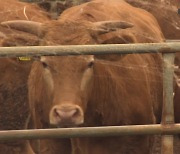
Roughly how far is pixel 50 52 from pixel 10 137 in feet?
2.01

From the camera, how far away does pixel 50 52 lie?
12.1 ft

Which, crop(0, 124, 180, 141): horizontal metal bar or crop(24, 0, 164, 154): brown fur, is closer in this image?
crop(0, 124, 180, 141): horizontal metal bar

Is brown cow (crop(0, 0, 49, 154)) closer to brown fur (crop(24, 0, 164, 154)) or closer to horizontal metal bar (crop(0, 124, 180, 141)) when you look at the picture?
brown fur (crop(24, 0, 164, 154))

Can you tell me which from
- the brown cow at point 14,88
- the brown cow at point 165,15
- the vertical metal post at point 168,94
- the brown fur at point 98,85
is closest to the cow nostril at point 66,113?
the brown fur at point 98,85

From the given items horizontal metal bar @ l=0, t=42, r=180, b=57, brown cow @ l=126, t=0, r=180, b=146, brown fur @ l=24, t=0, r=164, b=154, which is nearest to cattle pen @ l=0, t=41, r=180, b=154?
horizontal metal bar @ l=0, t=42, r=180, b=57

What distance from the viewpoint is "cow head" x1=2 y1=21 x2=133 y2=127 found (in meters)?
4.12

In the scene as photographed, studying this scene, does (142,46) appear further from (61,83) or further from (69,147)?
(69,147)

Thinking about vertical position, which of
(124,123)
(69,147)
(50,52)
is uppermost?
(50,52)

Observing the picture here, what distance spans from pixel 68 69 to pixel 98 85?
753 millimetres

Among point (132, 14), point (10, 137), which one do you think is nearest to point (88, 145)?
point (10, 137)

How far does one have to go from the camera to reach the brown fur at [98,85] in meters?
4.41

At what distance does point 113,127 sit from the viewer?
150 inches

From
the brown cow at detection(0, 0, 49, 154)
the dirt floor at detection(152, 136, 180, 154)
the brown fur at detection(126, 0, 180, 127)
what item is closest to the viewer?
the brown cow at detection(0, 0, 49, 154)

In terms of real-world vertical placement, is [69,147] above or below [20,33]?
below
